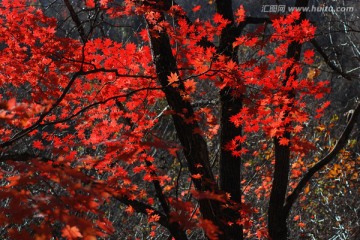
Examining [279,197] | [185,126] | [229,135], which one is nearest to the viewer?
[185,126]

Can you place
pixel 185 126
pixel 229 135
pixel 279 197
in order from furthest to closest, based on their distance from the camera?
pixel 279 197 < pixel 229 135 < pixel 185 126

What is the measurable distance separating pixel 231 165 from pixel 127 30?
693 inches

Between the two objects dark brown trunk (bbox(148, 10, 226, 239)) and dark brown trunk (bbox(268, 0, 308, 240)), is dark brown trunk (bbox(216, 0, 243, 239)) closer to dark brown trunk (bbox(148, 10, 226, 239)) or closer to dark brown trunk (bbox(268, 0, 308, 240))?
dark brown trunk (bbox(148, 10, 226, 239))

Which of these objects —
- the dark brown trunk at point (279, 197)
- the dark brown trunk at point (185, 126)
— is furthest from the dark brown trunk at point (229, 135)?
the dark brown trunk at point (279, 197)

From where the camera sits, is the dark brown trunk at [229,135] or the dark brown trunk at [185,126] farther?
the dark brown trunk at [229,135]

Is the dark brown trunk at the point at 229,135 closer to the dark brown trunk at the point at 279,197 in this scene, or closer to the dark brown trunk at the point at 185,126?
the dark brown trunk at the point at 185,126

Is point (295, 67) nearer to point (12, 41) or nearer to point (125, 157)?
point (125, 157)

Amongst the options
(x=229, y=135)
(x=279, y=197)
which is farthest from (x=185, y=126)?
(x=279, y=197)

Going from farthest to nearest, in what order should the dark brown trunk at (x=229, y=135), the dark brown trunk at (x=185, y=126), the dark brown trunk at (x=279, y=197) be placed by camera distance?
1. the dark brown trunk at (x=279, y=197)
2. the dark brown trunk at (x=229, y=135)
3. the dark brown trunk at (x=185, y=126)

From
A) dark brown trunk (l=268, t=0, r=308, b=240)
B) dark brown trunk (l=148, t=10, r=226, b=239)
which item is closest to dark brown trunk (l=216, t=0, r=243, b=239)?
dark brown trunk (l=148, t=10, r=226, b=239)

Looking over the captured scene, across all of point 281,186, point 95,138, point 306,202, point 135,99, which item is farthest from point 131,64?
point 306,202

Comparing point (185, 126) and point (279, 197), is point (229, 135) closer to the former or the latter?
point (185, 126)

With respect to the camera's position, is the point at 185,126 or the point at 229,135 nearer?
the point at 185,126

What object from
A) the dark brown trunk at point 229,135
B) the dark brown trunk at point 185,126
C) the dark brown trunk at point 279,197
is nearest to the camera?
the dark brown trunk at point 185,126
